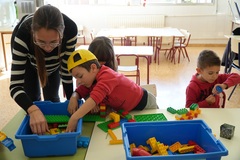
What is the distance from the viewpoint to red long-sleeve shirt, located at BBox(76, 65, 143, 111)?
1216mm

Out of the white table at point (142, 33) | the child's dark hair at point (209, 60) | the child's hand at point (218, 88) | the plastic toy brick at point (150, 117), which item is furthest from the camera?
the white table at point (142, 33)

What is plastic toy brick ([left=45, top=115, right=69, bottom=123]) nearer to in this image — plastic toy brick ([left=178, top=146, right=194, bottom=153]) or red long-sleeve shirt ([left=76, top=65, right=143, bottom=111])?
red long-sleeve shirt ([left=76, top=65, right=143, bottom=111])

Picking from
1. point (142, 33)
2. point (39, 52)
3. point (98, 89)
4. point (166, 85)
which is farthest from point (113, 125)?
point (142, 33)

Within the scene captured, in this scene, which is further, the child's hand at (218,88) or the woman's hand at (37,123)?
the child's hand at (218,88)

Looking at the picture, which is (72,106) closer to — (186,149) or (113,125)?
(113,125)

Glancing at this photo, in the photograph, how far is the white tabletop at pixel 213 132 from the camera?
1.00 m

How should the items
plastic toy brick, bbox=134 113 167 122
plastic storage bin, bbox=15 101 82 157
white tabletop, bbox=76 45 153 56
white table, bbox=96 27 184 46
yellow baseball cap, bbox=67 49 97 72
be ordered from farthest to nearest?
white table, bbox=96 27 184 46
white tabletop, bbox=76 45 153 56
plastic toy brick, bbox=134 113 167 122
yellow baseball cap, bbox=67 49 97 72
plastic storage bin, bbox=15 101 82 157

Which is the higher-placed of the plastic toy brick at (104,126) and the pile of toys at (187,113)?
the pile of toys at (187,113)

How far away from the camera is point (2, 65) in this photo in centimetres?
446

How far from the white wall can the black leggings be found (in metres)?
4.87

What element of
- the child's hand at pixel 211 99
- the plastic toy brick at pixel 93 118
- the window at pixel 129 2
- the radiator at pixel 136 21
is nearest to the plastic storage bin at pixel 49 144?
the plastic toy brick at pixel 93 118

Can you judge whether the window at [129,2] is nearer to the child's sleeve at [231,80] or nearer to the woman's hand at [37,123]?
the child's sleeve at [231,80]

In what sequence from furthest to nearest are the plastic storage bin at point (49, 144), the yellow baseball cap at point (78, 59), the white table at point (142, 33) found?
1. the white table at point (142, 33)
2. the yellow baseball cap at point (78, 59)
3. the plastic storage bin at point (49, 144)

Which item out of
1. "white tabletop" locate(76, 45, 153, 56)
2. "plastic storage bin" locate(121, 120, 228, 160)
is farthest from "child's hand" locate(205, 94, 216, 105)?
"white tabletop" locate(76, 45, 153, 56)
